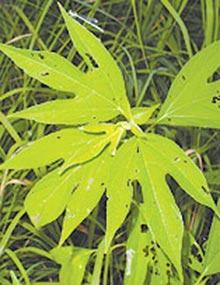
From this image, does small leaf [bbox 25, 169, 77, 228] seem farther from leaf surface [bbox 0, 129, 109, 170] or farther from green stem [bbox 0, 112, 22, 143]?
green stem [bbox 0, 112, 22, 143]

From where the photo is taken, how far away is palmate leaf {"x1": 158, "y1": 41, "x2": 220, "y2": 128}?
1.69 ft

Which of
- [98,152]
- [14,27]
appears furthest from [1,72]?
[98,152]

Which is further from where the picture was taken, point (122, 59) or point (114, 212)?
point (122, 59)

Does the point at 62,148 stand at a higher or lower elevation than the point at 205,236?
higher

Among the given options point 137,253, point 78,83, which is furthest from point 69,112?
point 137,253

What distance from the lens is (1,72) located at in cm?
74

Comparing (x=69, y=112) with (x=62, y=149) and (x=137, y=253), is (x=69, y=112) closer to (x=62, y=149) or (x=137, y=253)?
(x=62, y=149)

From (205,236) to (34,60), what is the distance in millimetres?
265

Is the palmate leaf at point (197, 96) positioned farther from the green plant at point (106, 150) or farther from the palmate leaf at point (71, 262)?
the palmate leaf at point (71, 262)

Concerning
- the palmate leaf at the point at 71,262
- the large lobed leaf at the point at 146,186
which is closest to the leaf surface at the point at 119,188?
the large lobed leaf at the point at 146,186

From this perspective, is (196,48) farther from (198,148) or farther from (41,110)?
(41,110)

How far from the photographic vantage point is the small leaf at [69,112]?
49 centimetres

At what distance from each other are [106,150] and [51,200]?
6cm

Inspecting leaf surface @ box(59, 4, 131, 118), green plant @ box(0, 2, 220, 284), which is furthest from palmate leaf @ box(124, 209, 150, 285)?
leaf surface @ box(59, 4, 131, 118)
